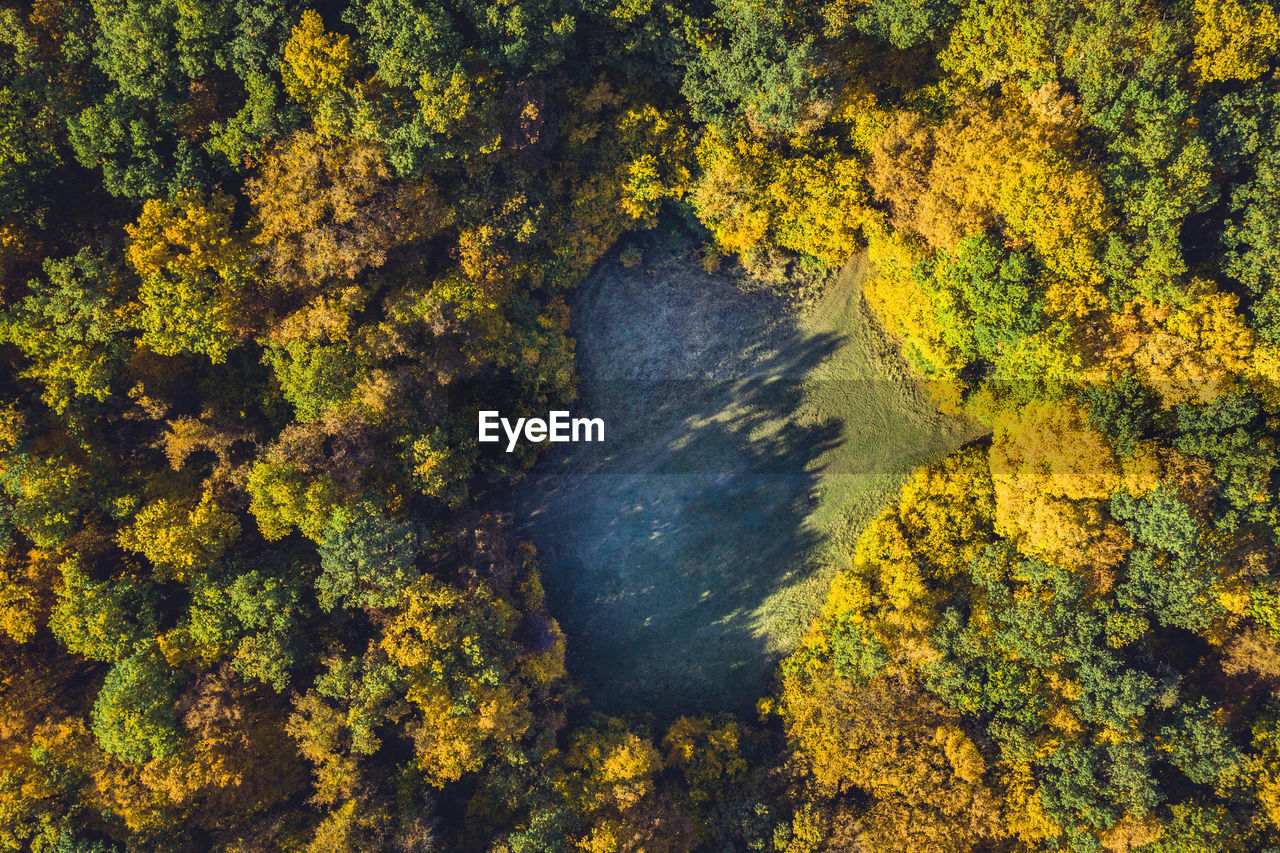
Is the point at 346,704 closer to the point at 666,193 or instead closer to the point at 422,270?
the point at 422,270

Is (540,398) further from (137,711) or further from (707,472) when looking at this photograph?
(137,711)

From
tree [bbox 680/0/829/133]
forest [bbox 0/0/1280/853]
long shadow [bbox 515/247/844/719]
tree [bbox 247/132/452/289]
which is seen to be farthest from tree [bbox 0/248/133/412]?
tree [bbox 680/0/829/133]

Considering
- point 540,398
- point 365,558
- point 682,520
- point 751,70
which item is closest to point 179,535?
point 365,558

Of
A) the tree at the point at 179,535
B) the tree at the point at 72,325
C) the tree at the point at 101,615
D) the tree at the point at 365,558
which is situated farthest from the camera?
the tree at the point at 365,558

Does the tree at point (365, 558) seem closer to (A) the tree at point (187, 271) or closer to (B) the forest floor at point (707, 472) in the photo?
(B) the forest floor at point (707, 472)

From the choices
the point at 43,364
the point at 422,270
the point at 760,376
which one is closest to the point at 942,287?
the point at 760,376

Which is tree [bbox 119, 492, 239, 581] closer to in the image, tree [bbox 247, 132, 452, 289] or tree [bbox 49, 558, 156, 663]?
tree [bbox 49, 558, 156, 663]

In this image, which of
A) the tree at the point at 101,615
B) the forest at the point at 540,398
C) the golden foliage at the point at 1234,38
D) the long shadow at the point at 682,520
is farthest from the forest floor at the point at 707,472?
the golden foliage at the point at 1234,38
